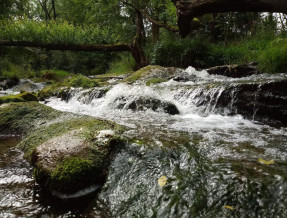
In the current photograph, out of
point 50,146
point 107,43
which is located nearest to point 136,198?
point 50,146

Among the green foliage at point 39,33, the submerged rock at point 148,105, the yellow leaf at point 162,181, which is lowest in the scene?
the yellow leaf at point 162,181

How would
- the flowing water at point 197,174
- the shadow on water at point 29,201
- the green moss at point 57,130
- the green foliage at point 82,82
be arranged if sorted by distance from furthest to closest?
the green foliage at point 82,82 → the green moss at point 57,130 → the shadow on water at point 29,201 → the flowing water at point 197,174

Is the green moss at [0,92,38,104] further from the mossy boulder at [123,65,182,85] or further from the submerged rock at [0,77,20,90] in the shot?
the submerged rock at [0,77,20,90]

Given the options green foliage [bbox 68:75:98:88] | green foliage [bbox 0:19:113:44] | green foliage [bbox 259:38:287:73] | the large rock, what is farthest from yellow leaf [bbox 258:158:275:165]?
green foliage [bbox 0:19:113:44]

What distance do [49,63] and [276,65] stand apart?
732 inches

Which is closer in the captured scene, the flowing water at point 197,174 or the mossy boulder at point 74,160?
the flowing water at point 197,174

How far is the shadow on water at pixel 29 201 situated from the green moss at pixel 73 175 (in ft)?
0.38

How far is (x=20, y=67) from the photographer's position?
18.0 meters

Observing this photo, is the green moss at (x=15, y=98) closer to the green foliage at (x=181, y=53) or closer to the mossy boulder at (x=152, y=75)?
the mossy boulder at (x=152, y=75)

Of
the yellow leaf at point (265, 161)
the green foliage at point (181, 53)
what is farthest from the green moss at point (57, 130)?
the green foliage at point (181, 53)

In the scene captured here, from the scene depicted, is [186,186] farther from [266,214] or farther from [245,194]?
[266,214]

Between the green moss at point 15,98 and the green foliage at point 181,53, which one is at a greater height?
the green foliage at point 181,53

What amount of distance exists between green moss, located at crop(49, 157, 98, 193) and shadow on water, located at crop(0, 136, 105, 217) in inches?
4.6

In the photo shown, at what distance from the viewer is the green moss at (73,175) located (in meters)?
2.01
